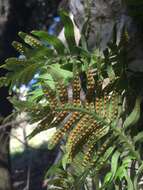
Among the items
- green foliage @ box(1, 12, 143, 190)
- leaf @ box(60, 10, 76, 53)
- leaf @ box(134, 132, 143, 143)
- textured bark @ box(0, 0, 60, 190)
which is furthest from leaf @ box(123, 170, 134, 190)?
textured bark @ box(0, 0, 60, 190)

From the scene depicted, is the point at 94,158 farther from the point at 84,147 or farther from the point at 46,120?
the point at 46,120

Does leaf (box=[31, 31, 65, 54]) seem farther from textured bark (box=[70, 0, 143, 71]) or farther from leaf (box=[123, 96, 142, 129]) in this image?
leaf (box=[123, 96, 142, 129])

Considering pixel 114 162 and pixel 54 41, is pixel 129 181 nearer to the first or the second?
pixel 114 162

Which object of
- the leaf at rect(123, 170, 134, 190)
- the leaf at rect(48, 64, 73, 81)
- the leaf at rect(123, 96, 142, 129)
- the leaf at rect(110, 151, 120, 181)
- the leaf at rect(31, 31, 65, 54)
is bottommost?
the leaf at rect(123, 170, 134, 190)

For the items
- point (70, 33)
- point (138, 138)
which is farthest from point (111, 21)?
point (138, 138)

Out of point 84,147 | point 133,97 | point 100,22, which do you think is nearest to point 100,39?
point 100,22

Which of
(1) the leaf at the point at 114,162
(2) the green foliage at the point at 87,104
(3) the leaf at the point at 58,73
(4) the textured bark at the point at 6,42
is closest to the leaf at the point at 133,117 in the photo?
(2) the green foliage at the point at 87,104

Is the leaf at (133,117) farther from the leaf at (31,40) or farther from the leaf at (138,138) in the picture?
the leaf at (31,40)

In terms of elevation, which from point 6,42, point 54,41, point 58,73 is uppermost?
point 6,42
